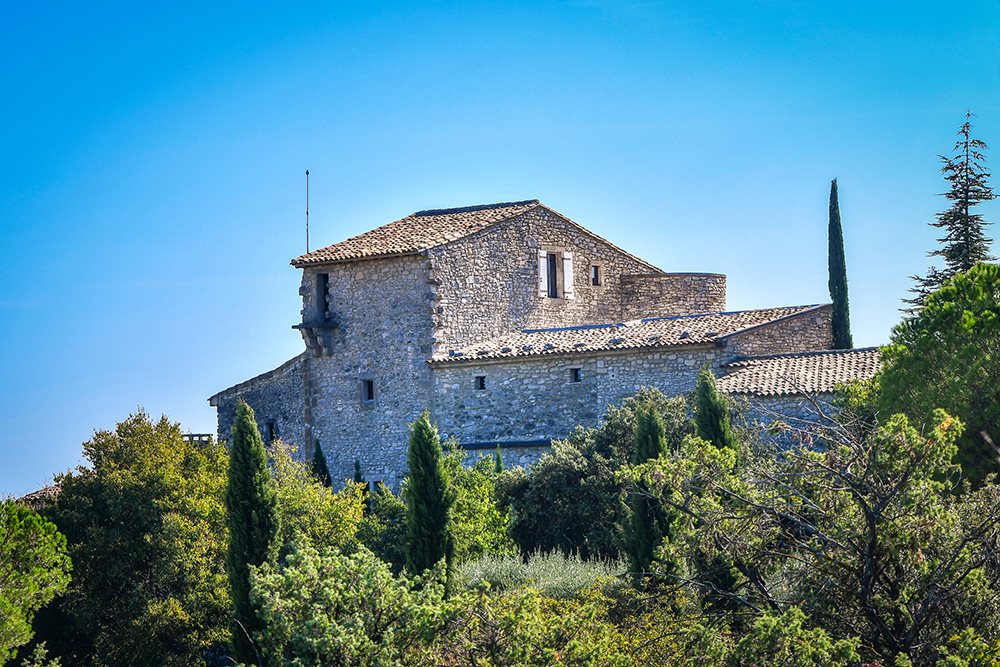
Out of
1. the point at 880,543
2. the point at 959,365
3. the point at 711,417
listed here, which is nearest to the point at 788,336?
the point at 711,417

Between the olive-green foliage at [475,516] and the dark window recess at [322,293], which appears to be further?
the dark window recess at [322,293]

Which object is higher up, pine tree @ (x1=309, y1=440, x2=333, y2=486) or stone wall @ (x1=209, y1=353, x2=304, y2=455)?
stone wall @ (x1=209, y1=353, x2=304, y2=455)

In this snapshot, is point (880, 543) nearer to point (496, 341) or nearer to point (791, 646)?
point (791, 646)

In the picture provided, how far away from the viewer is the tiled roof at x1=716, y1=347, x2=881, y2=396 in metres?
22.8

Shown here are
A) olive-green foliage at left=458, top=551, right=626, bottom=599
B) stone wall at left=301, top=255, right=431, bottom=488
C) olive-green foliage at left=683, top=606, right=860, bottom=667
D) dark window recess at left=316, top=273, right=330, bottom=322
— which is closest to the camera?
olive-green foliage at left=683, top=606, right=860, bottom=667

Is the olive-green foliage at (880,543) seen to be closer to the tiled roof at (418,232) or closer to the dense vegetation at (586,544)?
the dense vegetation at (586,544)

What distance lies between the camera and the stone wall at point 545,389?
25.1 meters

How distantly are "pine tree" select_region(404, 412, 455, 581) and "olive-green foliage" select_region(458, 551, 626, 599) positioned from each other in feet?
1.79

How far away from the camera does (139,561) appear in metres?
20.8

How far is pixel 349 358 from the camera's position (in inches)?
1147

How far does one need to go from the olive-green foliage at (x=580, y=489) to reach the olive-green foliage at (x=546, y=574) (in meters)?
1.97

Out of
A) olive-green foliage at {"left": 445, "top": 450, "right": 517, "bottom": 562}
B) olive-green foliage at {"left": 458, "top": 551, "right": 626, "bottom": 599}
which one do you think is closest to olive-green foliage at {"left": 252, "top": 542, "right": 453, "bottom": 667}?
olive-green foliage at {"left": 458, "top": 551, "right": 626, "bottom": 599}

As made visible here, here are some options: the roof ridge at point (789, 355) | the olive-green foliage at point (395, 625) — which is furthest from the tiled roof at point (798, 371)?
the olive-green foliage at point (395, 625)

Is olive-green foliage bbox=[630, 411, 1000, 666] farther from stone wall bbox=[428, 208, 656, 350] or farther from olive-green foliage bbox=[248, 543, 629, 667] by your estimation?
stone wall bbox=[428, 208, 656, 350]
